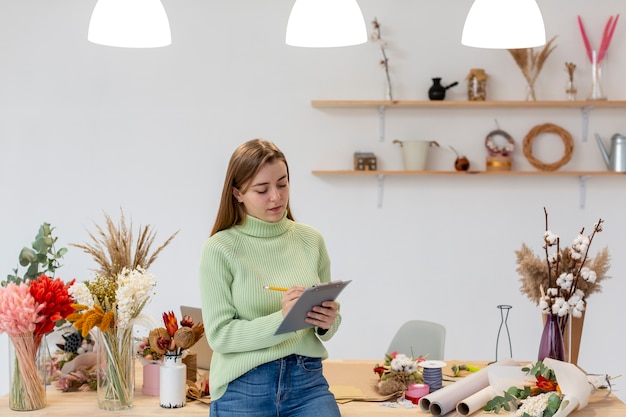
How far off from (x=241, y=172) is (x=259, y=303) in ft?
1.33

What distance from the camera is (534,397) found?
8.52 ft

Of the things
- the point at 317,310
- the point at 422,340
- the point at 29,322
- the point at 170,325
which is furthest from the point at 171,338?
the point at 422,340

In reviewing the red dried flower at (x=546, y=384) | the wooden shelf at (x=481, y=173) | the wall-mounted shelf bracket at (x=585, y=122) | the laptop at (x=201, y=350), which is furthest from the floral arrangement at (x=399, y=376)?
the wall-mounted shelf bracket at (x=585, y=122)

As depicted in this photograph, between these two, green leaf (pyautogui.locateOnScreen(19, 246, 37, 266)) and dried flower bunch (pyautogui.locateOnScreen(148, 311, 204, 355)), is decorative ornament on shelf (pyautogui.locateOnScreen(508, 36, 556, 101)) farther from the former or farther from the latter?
green leaf (pyautogui.locateOnScreen(19, 246, 37, 266))

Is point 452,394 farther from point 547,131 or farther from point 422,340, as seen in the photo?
point 547,131

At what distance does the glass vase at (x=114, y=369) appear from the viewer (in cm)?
267

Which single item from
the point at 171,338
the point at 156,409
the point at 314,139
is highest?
the point at 314,139

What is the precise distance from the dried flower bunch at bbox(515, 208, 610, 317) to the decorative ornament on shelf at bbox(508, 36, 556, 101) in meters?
1.96

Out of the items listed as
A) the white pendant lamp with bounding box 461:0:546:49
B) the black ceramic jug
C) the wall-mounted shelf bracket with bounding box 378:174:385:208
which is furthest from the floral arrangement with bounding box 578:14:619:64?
the white pendant lamp with bounding box 461:0:546:49

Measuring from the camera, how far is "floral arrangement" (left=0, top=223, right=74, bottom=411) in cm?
259

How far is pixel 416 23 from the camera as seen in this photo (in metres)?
4.86

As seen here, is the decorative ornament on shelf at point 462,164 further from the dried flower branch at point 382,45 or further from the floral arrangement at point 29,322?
the floral arrangement at point 29,322

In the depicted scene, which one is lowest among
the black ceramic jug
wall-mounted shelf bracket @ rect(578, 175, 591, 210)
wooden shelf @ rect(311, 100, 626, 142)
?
wall-mounted shelf bracket @ rect(578, 175, 591, 210)

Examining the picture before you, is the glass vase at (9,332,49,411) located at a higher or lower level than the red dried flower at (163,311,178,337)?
lower
